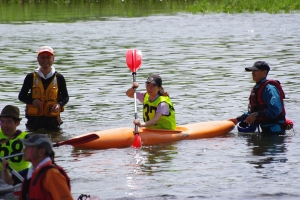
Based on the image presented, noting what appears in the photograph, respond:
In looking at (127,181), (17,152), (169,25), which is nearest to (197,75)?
(127,181)

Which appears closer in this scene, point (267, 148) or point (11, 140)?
point (11, 140)

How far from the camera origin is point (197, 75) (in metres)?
18.2

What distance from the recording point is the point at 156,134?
11055 millimetres

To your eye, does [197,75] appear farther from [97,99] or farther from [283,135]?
[283,135]

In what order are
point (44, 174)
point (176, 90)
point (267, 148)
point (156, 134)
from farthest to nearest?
point (176, 90) < point (156, 134) < point (267, 148) < point (44, 174)

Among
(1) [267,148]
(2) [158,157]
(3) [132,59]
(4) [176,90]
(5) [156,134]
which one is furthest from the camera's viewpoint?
(4) [176,90]

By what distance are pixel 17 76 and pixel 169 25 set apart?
13675mm

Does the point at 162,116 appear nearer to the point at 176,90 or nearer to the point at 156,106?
the point at 156,106

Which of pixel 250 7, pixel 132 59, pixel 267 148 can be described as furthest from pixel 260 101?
Result: pixel 250 7

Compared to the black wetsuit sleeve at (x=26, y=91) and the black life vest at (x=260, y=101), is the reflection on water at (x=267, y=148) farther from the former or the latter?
the black wetsuit sleeve at (x=26, y=91)

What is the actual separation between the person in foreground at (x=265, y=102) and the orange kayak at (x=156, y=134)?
1.73 ft

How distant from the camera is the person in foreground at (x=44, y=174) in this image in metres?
5.43

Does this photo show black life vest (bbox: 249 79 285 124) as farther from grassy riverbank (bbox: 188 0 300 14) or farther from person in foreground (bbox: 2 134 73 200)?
grassy riverbank (bbox: 188 0 300 14)

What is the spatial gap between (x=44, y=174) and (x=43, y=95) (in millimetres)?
5740
